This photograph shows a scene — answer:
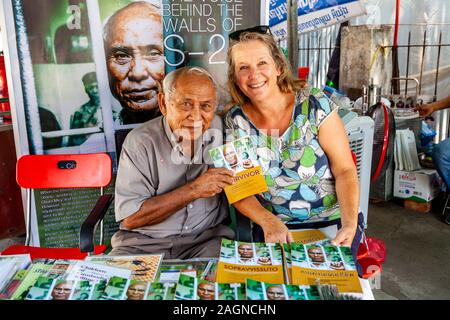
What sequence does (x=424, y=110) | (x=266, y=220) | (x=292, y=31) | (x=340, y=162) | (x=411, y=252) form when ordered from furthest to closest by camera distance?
(x=424, y=110) < (x=411, y=252) < (x=292, y=31) < (x=340, y=162) < (x=266, y=220)

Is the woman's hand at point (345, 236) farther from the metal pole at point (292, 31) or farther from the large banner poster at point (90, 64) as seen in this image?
the metal pole at point (292, 31)

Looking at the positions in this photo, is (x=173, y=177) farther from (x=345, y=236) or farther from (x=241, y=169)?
(x=345, y=236)

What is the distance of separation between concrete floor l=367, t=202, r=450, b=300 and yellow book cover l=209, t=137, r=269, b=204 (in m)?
1.44

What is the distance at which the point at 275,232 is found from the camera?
1.88m

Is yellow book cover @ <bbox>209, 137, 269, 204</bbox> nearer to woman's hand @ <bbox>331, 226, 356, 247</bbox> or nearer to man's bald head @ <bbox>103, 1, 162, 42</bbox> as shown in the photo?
woman's hand @ <bbox>331, 226, 356, 247</bbox>

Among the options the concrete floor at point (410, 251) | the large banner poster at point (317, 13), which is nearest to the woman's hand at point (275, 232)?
the concrete floor at point (410, 251)

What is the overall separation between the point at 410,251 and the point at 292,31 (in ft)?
6.53

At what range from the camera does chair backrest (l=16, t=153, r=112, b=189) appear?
95.7 inches

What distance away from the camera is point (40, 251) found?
233 cm

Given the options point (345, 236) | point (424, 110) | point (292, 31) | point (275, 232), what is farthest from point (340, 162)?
point (424, 110)

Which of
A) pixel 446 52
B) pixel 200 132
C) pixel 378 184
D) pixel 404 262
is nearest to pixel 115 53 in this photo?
pixel 200 132

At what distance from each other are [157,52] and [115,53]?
10.0 inches

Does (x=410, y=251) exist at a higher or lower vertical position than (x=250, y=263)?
lower
